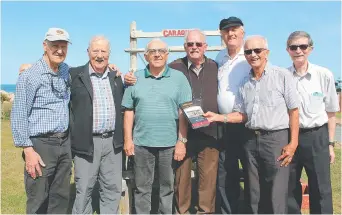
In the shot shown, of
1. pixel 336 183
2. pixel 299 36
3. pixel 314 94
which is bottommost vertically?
pixel 336 183

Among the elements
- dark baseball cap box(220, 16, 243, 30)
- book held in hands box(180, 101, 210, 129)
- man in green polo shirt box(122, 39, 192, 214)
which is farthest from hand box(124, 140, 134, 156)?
dark baseball cap box(220, 16, 243, 30)

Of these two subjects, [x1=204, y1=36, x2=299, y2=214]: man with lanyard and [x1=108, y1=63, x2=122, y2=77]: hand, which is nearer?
[x1=204, y1=36, x2=299, y2=214]: man with lanyard

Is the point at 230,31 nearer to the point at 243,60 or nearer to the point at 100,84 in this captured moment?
the point at 243,60

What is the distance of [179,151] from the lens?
401cm

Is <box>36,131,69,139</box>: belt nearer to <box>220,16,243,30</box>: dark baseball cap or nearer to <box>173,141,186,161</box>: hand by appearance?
<box>173,141,186,161</box>: hand

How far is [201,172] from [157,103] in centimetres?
108

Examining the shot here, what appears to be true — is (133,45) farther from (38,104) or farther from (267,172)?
(267,172)

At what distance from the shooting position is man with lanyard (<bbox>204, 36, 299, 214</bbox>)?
3.56 m

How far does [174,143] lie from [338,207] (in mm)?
3108

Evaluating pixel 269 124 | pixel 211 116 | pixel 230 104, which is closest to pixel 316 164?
pixel 269 124

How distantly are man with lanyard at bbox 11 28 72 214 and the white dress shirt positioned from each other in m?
1.83

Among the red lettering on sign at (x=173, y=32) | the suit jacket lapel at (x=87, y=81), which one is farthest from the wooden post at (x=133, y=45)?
the suit jacket lapel at (x=87, y=81)

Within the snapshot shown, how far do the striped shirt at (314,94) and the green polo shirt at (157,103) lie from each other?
1.31 m

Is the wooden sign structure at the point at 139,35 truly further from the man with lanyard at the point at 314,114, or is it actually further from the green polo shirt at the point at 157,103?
the man with lanyard at the point at 314,114
